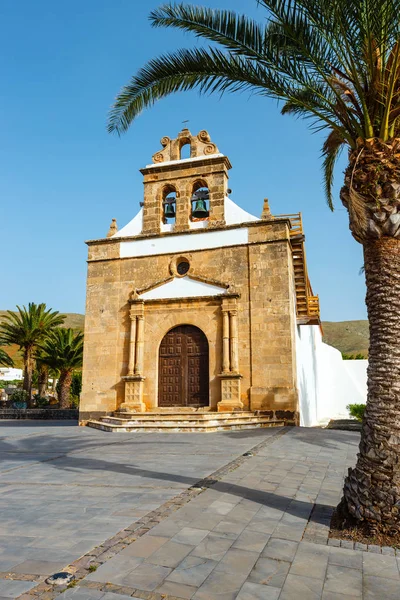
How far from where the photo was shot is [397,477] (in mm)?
3777

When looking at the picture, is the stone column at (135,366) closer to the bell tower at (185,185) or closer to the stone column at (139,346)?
the stone column at (139,346)

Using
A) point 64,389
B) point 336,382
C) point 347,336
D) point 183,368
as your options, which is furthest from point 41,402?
point 347,336

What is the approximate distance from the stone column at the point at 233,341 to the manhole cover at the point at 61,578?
36.1 ft

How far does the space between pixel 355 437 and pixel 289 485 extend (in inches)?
233

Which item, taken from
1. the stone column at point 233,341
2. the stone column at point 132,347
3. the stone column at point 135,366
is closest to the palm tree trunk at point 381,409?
the stone column at point 233,341

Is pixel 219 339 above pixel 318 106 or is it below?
below

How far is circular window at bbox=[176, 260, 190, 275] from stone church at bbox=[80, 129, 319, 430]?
0.05 metres

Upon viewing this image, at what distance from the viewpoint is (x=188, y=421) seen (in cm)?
1200

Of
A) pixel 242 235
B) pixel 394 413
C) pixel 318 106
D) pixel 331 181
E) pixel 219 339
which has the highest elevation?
pixel 242 235

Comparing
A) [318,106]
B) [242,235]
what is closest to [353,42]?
[318,106]

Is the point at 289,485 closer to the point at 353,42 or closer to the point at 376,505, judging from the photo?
the point at 376,505

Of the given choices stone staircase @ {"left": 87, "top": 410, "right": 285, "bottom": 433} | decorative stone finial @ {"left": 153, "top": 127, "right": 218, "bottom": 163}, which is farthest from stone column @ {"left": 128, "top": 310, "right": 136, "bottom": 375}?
decorative stone finial @ {"left": 153, "top": 127, "right": 218, "bottom": 163}

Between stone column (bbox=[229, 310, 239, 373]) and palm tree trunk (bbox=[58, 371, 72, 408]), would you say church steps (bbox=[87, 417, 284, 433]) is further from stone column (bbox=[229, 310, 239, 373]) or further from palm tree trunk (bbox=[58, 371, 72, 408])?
palm tree trunk (bbox=[58, 371, 72, 408])

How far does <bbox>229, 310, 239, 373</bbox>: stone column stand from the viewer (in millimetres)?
13788
